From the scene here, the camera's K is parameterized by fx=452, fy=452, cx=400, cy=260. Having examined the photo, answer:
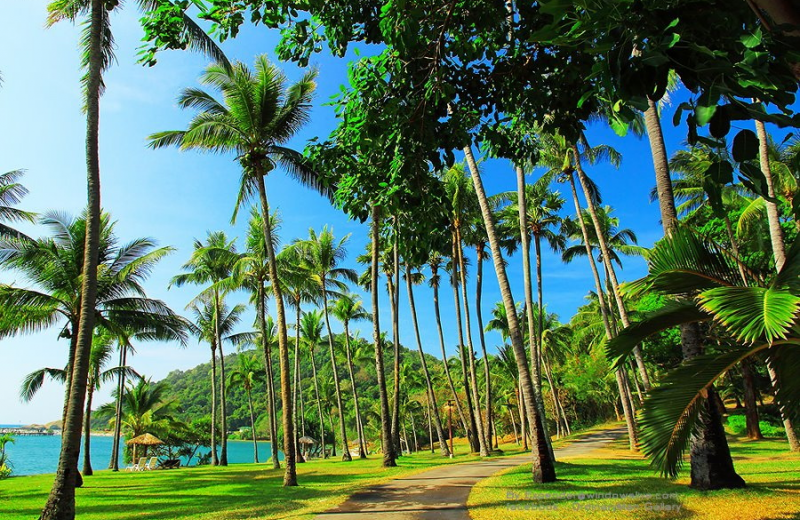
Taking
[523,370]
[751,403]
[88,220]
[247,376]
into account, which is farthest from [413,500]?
[247,376]

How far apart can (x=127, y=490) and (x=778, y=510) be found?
1708 centimetres

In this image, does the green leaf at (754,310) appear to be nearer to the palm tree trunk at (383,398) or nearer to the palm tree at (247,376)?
the palm tree trunk at (383,398)

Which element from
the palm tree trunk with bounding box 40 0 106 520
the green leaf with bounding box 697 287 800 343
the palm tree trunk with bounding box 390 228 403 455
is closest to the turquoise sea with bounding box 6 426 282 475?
the palm tree trunk with bounding box 390 228 403 455

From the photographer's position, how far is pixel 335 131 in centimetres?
416

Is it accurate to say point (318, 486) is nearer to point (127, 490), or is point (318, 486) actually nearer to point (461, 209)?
point (127, 490)

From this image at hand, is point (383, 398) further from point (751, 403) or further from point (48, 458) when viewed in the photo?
point (48, 458)

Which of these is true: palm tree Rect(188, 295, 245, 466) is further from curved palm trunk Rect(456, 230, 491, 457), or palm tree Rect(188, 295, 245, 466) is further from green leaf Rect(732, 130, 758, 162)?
green leaf Rect(732, 130, 758, 162)

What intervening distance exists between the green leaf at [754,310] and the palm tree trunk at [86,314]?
1041 cm

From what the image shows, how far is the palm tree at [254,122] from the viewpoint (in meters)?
15.8

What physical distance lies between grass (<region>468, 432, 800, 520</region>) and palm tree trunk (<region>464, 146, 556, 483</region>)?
1.53 feet

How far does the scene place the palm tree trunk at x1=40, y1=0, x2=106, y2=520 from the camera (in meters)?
8.11

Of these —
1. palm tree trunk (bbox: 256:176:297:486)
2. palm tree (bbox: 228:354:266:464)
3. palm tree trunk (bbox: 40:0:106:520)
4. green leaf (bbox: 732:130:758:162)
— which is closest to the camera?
green leaf (bbox: 732:130:758:162)

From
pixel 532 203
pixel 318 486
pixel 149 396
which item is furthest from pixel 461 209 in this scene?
pixel 149 396

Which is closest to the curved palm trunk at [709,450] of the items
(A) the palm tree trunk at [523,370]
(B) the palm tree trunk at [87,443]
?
(A) the palm tree trunk at [523,370]
